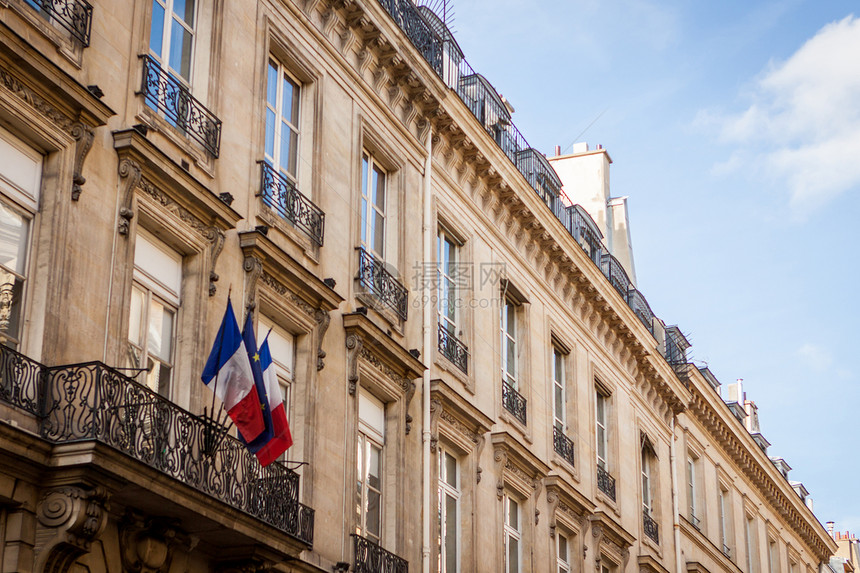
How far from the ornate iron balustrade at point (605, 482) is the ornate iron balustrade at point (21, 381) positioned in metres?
14.9

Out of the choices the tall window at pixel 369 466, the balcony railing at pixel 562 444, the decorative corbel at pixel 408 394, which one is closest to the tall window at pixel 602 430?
the balcony railing at pixel 562 444

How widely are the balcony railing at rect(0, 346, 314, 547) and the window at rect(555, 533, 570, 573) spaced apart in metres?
9.49

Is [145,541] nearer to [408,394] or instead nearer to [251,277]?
[251,277]

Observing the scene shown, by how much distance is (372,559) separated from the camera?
616 inches

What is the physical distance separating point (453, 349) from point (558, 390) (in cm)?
472

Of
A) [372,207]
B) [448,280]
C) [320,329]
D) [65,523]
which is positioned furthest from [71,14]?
[448,280]

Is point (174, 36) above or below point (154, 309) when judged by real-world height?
above

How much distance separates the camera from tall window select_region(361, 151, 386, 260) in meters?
17.7

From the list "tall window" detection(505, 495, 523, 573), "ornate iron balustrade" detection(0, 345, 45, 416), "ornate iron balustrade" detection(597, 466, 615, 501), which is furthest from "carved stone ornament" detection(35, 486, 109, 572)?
"ornate iron balustrade" detection(597, 466, 615, 501)

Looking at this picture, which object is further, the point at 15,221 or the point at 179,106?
the point at 179,106

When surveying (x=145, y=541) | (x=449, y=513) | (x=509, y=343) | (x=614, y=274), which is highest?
(x=614, y=274)

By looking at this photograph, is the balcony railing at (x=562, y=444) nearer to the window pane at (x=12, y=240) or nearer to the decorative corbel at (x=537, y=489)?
the decorative corbel at (x=537, y=489)

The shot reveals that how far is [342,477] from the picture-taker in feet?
50.7

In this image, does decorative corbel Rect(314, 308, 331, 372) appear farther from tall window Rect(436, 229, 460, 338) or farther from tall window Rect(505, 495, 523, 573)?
tall window Rect(505, 495, 523, 573)
